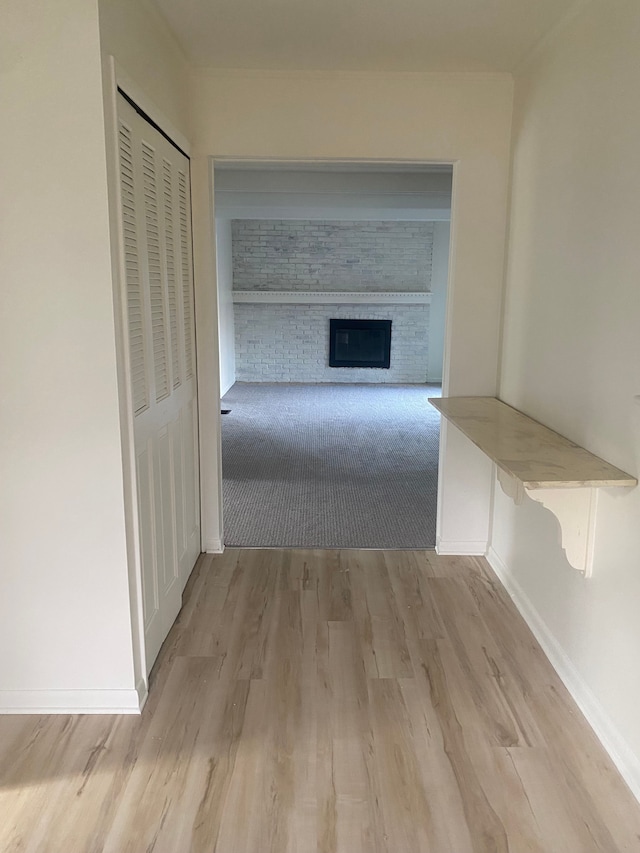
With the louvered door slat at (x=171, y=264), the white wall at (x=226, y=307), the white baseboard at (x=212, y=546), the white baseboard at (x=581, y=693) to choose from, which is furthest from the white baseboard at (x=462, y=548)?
→ the white wall at (x=226, y=307)

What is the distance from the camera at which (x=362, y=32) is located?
2439 mm

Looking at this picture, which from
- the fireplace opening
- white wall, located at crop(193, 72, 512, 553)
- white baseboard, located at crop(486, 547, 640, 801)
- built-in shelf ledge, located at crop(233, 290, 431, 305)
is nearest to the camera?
white baseboard, located at crop(486, 547, 640, 801)

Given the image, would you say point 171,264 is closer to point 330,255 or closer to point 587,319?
point 587,319

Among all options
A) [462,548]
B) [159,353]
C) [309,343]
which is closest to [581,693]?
[462,548]

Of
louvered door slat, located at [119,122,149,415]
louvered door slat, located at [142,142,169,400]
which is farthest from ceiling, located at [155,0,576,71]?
louvered door slat, located at [119,122,149,415]

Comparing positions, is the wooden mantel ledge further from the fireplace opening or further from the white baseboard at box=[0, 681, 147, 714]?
the fireplace opening

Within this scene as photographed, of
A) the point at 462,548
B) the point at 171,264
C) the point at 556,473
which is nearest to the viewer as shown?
the point at 556,473

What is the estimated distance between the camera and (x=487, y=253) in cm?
306

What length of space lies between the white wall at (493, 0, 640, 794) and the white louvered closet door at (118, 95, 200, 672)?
1.52m

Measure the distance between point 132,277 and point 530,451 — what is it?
145cm

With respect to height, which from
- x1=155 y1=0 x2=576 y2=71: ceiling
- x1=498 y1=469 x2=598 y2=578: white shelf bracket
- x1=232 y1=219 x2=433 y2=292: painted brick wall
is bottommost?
x1=498 y1=469 x2=598 y2=578: white shelf bracket

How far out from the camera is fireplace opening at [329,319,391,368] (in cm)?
918

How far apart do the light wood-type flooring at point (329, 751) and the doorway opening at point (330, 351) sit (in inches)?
39.4

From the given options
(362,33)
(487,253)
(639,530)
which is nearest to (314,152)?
(362,33)
